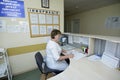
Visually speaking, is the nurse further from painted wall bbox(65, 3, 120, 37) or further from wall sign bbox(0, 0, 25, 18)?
painted wall bbox(65, 3, 120, 37)

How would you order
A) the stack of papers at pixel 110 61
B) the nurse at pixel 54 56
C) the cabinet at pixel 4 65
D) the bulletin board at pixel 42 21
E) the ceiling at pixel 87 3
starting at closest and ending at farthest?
the stack of papers at pixel 110 61, the nurse at pixel 54 56, the cabinet at pixel 4 65, the bulletin board at pixel 42 21, the ceiling at pixel 87 3

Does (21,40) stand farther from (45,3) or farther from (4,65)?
(45,3)

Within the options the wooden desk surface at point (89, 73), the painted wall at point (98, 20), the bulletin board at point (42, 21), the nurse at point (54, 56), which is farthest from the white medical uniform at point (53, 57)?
the painted wall at point (98, 20)

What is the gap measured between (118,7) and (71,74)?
3848 mm

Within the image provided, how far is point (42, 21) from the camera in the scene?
247 centimetres

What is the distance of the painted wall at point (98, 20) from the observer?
3.88 m

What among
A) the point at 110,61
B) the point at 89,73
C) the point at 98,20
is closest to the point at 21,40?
the point at 89,73

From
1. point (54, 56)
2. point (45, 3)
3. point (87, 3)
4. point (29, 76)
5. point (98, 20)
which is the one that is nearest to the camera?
point (54, 56)

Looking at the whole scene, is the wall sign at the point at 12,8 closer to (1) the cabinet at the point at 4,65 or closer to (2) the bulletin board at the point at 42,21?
(2) the bulletin board at the point at 42,21

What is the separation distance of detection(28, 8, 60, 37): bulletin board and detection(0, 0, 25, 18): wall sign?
0.68 feet

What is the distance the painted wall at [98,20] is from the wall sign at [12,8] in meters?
3.62

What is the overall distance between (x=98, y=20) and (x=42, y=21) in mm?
3167

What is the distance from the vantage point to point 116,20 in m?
3.81

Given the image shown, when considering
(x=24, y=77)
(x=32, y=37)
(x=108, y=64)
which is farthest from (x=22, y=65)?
(x=108, y=64)
